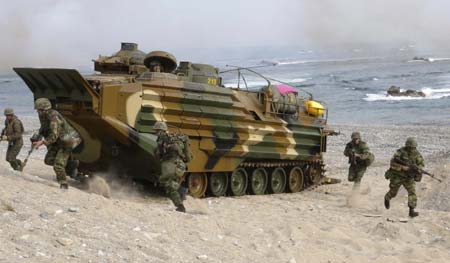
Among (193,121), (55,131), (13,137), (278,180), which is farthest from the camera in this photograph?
(278,180)

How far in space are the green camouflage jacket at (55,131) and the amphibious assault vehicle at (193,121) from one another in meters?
1.33

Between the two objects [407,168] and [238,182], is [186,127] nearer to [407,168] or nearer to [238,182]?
[238,182]

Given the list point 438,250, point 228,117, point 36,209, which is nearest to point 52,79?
point 228,117

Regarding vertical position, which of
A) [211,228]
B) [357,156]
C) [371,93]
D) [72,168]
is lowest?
[211,228]

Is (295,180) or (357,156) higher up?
(357,156)

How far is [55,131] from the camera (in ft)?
38.9

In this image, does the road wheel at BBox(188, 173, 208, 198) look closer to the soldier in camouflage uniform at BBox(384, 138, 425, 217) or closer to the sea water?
the soldier in camouflage uniform at BBox(384, 138, 425, 217)

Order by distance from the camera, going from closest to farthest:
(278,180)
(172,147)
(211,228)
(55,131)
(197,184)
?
1. (211,228)
2. (55,131)
3. (172,147)
4. (197,184)
5. (278,180)

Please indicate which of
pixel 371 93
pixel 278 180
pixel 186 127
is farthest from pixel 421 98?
pixel 186 127

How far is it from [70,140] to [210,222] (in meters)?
2.71

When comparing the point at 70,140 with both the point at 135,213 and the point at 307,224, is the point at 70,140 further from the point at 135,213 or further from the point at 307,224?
the point at 307,224

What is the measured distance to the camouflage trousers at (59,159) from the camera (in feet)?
38.6

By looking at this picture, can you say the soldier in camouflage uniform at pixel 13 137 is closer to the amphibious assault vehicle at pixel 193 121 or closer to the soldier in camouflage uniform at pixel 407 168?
the amphibious assault vehicle at pixel 193 121

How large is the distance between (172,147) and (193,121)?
2570 mm
